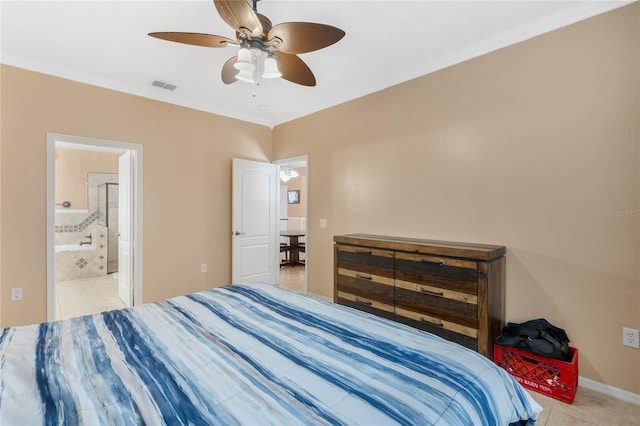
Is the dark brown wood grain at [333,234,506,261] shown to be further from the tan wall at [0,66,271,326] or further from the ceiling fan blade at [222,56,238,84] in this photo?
the tan wall at [0,66,271,326]

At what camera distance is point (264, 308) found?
5.78 ft

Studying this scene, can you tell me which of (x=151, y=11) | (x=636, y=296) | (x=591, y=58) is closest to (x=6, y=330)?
(x=151, y=11)

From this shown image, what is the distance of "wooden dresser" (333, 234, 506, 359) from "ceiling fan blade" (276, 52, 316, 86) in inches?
61.9

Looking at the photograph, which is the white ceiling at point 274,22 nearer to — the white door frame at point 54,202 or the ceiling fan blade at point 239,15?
the ceiling fan blade at point 239,15

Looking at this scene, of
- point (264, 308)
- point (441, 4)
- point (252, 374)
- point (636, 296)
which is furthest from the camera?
point (441, 4)

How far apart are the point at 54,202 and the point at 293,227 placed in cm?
530

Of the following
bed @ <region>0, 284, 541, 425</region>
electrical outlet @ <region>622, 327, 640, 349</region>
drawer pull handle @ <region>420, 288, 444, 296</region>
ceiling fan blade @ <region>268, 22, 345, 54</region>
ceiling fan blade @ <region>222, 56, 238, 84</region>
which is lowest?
electrical outlet @ <region>622, 327, 640, 349</region>

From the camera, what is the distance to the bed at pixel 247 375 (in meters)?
0.88

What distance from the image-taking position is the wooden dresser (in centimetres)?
220

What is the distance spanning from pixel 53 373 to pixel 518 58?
3.45 metres

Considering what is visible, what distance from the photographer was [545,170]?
7.46ft

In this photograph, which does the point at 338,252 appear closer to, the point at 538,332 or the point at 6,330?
the point at 538,332

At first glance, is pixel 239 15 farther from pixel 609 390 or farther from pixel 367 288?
pixel 609 390

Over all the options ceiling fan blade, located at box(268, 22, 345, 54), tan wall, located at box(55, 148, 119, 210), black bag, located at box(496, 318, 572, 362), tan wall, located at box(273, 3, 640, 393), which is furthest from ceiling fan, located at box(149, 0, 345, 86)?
tan wall, located at box(55, 148, 119, 210)
